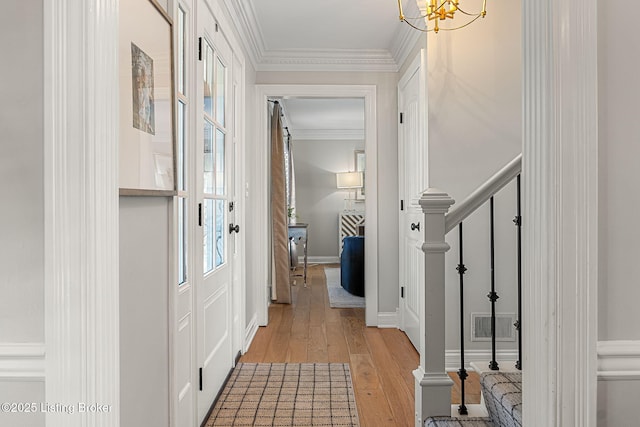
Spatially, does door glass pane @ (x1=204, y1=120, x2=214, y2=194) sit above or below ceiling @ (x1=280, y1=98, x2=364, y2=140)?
below

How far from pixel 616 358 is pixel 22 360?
116 centimetres

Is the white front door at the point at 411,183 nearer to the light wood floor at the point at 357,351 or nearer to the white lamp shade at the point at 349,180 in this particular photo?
the light wood floor at the point at 357,351

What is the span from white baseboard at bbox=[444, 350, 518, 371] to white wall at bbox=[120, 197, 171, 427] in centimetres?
187

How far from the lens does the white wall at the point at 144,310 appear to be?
1222mm

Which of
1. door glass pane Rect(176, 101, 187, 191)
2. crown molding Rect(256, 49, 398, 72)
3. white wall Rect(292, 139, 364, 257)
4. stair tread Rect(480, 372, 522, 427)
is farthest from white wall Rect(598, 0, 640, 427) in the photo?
white wall Rect(292, 139, 364, 257)

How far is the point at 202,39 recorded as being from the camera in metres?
2.08

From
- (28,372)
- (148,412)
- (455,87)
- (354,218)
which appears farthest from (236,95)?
(354,218)

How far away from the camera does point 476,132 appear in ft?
9.15

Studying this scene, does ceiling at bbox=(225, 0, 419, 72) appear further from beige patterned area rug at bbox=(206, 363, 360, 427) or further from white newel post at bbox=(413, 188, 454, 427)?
beige patterned area rug at bbox=(206, 363, 360, 427)

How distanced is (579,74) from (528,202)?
254 millimetres

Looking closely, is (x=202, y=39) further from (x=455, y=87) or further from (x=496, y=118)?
(x=496, y=118)

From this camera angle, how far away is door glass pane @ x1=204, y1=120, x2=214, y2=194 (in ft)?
7.24

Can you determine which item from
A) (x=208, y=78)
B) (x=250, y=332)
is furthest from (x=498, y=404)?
(x=250, y=332)

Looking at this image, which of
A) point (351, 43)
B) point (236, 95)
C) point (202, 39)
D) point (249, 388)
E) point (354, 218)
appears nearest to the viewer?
point (202, 39)
